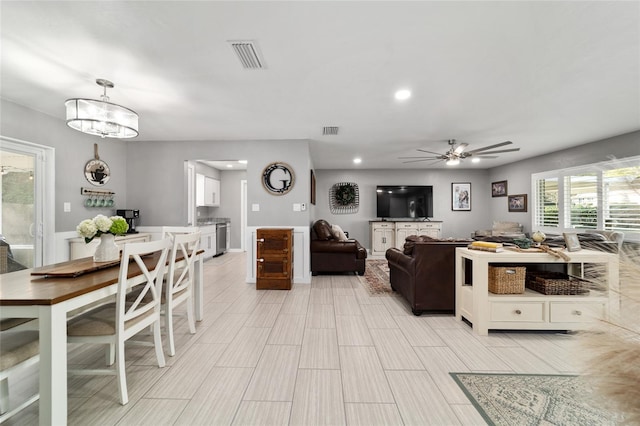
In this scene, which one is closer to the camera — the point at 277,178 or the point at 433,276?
the point at 433,276

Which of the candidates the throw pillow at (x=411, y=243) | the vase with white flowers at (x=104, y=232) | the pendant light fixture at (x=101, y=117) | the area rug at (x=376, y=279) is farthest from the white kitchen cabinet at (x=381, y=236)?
the vase with white flowers at (x=104, y=232)

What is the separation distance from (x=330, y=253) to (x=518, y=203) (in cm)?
505

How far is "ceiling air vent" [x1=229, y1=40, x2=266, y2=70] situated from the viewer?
2.12 meters

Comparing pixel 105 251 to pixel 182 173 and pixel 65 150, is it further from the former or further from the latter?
pixel 182 173

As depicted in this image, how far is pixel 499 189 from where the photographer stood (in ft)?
24.5

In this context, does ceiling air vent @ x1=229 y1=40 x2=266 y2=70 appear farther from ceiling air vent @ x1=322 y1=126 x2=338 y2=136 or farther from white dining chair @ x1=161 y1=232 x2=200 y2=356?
ceiling air vent @ x1=322 y1=126 x2=338 y2=136

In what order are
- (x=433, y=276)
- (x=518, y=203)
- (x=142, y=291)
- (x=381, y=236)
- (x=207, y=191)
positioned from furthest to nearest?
(x=381, y=236), (x=207, y=191), (x=518, y=203), (x=433, y=276), (x=142, y=291)

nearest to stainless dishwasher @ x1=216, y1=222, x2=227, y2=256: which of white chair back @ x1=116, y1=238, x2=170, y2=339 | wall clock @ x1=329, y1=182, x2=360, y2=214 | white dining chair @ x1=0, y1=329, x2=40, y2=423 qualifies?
wall clock @ x1=329, y1=182, x2=360, y2=214

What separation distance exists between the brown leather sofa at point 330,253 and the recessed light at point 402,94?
2.71 meters

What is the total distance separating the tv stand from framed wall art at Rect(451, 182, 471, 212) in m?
0.97

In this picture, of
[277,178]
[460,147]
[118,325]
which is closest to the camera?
[118,325]

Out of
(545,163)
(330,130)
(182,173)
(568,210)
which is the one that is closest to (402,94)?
(330,130)

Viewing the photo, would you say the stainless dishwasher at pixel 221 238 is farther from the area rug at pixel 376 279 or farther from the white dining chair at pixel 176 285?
the white dining chair at pixel 176 285

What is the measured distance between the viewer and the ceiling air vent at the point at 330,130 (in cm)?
414
